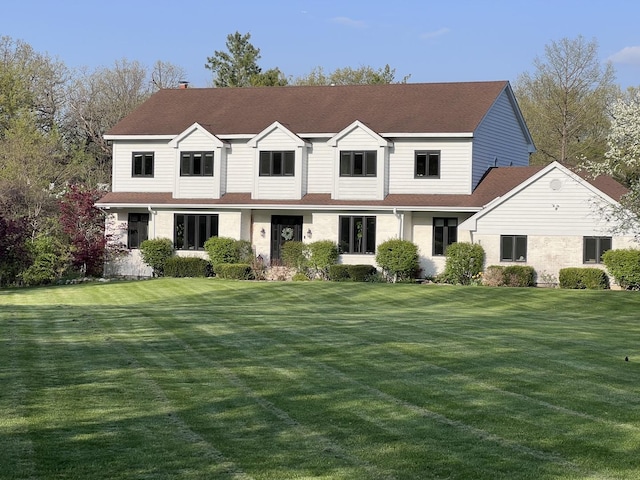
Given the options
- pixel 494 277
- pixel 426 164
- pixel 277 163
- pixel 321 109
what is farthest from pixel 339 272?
pixel 321 109

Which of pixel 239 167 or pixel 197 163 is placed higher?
pixel 197 163

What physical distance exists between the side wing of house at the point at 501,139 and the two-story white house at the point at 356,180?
0.09m

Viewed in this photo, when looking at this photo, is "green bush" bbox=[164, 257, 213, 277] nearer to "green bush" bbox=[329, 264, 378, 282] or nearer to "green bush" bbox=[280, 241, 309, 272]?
"green bush" bbox=[280, 241, 309, 272]

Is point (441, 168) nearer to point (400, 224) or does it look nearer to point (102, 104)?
point (400, 224)

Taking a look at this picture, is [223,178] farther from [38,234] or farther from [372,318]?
[372,318]

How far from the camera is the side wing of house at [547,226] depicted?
3662cm

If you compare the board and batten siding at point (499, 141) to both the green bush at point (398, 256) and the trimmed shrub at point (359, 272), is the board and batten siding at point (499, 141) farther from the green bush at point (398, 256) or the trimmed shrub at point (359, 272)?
the trimmed shrub at point (359, 272)

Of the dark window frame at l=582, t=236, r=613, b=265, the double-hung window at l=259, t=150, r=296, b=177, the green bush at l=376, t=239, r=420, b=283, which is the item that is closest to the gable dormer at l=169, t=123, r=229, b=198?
the double-hung window at l=259, t=150, r=296, b=177

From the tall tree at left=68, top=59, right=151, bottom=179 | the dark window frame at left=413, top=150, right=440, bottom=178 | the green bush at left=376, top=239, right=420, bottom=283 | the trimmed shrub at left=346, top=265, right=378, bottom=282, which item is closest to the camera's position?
the green bush at left=376, top=239, right=420, bottom=283

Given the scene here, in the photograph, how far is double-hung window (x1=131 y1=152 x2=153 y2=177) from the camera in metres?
45.0

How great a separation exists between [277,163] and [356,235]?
4.72 metres

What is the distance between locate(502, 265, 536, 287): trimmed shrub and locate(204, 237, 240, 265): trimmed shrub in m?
11.5

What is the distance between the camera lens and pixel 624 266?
34.9 m

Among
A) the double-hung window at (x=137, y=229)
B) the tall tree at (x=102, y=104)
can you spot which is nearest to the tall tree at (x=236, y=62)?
the tall tree at (x=102, y=104)
